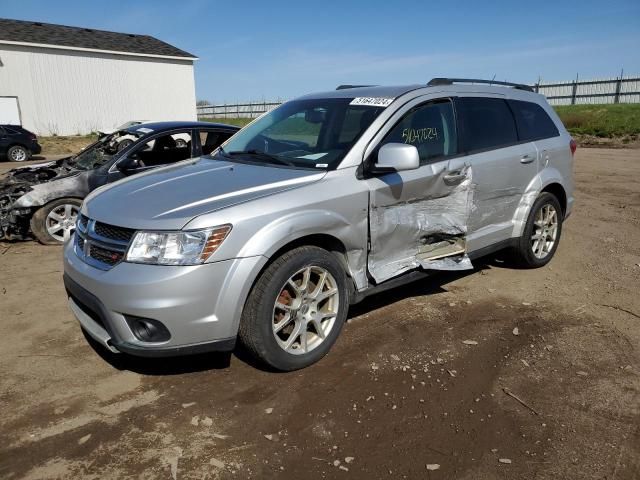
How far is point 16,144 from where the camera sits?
707 inches

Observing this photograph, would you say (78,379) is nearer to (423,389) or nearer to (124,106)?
(423,389)

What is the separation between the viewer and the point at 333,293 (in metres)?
3.60

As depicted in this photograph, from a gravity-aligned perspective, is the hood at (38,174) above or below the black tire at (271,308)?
above

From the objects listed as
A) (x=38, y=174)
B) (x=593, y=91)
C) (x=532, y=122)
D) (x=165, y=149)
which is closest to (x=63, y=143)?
(x=38, y=174)

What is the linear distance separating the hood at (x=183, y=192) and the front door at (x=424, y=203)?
23.9 inches

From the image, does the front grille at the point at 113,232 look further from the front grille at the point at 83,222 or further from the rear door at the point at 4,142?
the rear door at the point at 4,142

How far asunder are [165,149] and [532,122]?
4507mm

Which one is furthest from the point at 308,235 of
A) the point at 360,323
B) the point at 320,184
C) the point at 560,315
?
the point at 560,315

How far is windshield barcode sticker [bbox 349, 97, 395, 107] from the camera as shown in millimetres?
4066

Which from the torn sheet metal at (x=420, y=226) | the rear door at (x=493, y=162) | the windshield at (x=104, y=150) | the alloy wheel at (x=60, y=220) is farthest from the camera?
the windshield at (x=104, y=150)

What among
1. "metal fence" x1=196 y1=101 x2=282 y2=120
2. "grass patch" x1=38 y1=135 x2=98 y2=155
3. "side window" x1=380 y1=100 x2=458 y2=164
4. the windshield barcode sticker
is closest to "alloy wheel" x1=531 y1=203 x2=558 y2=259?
"side window" x1=380 y1=100 x2=458 y2=164

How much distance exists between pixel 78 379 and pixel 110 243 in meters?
0.99

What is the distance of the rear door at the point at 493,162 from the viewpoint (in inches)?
180

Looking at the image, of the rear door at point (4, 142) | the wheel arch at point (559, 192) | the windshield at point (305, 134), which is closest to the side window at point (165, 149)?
the windshield at point (305, 134)
